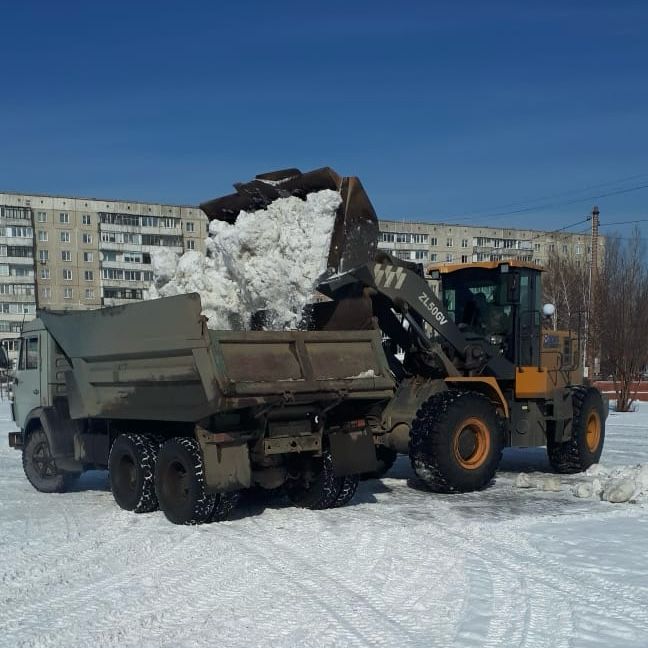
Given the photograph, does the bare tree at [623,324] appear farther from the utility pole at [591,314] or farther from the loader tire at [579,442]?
the loader tire at [579,442]

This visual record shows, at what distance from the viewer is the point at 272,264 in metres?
9.23

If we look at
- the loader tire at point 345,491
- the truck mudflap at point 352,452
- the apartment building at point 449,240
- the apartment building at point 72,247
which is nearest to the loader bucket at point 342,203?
the truck mudflap at point 352,452

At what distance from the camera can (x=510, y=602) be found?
563 cm

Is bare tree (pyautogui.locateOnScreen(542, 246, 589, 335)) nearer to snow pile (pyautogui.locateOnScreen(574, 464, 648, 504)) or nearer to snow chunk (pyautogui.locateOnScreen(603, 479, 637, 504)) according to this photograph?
snow pile (pyautogui.locateOnScreen(574, 464, 648, 504))

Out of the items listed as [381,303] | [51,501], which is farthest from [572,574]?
[51,501]

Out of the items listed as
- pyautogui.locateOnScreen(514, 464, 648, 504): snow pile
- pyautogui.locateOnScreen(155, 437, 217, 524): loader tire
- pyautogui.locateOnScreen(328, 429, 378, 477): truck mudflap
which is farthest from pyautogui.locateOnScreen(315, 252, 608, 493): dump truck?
pyautogui.locateOnScreen(155, 437, 217, 524): loader tire

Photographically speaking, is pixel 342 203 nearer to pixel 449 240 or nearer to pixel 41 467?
pixel 41 467

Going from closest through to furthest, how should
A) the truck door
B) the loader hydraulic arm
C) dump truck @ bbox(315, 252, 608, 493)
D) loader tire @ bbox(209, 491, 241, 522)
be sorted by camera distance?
loader tire @ bbox(209, 491, 241, 522) → the loader hydraulic arm → dump truck @ bbox(315, 252, 608, 493) → the truck door

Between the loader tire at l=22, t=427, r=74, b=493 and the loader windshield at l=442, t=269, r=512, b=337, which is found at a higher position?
the loader windshield at l=442, t=269, r=512, b=337

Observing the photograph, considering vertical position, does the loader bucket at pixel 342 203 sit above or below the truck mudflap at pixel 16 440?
above

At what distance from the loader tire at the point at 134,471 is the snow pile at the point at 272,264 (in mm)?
1521

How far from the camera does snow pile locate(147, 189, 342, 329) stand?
925cm

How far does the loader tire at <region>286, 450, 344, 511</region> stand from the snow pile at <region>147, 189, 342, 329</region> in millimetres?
1572

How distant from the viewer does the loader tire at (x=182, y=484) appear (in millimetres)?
8086
